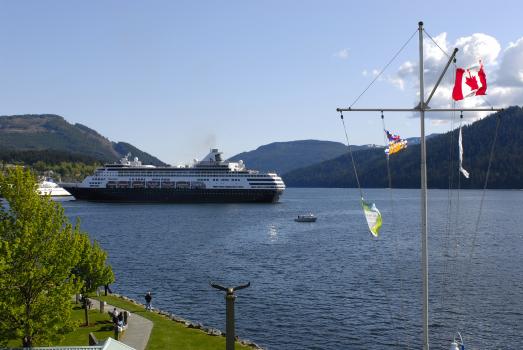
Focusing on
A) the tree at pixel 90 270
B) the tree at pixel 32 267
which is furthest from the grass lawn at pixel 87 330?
the tree at pixel 32 267

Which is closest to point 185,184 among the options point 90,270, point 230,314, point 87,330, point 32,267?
point 90,270

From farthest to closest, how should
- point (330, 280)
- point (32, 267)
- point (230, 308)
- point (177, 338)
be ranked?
point (330, 280)
point (177, 338)
point (32, 267)
point (230, 308)

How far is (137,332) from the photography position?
90.0 feet

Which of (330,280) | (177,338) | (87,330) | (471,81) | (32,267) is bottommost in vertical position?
(330,280)

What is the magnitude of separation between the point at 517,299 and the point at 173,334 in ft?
88.2

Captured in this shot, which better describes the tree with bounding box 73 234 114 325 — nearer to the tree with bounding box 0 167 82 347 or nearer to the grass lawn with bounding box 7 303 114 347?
the grass lawn with bounding box 7 303 114 347

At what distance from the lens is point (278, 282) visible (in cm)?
4606

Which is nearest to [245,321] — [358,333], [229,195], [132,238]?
[358,333]

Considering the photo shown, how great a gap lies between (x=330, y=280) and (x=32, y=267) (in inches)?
1227

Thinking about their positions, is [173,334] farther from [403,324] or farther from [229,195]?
[229,195]

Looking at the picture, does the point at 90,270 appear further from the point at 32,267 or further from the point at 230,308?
the point at 230,308

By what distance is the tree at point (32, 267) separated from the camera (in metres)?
19.8

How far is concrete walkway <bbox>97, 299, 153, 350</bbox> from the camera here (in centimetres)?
2523

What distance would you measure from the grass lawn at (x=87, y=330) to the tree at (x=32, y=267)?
116 inches
